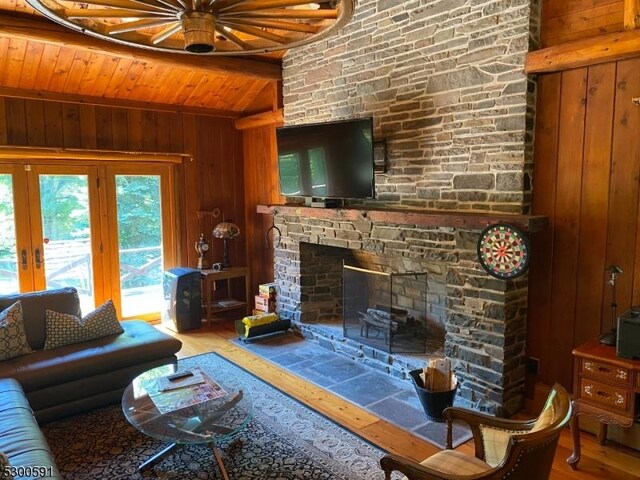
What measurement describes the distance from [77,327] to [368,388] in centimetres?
235

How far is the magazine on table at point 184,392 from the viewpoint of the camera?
2.80m

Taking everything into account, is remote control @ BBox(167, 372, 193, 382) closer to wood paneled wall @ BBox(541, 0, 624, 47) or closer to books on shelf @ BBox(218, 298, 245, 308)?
books on shelf @ BBox(218, 298, 245, 308)

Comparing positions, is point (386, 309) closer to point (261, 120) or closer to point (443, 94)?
point (443, 94)

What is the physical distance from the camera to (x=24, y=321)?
3.66 meters

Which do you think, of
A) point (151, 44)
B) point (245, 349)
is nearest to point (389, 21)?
point (151, 44)

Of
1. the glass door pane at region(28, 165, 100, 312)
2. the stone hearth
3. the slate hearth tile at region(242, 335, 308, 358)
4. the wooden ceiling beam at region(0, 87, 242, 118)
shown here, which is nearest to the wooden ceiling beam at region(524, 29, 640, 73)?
the stone hearth

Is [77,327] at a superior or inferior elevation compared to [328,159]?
inferior

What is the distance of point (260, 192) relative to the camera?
6.29 m

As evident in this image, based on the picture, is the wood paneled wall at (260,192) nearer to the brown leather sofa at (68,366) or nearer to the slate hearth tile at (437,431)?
the brown leather sofa at (68,366)

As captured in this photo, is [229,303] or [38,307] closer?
[38,307]

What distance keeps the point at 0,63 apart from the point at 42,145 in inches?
33.8

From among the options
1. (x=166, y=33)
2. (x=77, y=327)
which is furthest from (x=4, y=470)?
(x=77, y=327)

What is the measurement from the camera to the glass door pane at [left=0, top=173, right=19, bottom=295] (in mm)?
4883

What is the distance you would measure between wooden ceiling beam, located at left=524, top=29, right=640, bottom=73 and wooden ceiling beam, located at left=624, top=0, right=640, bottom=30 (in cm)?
5
